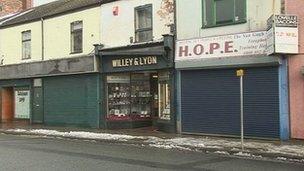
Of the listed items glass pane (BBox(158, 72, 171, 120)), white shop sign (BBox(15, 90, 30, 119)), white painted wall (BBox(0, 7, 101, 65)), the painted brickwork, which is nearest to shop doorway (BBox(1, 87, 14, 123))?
white shop sign (BBox(15, 90, 30, 119))

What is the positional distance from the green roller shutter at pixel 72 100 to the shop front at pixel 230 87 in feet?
17.9

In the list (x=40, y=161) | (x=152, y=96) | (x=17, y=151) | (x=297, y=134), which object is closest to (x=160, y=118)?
(x=152, y=96)

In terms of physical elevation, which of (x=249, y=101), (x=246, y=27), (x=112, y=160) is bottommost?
(x=112, y=160)

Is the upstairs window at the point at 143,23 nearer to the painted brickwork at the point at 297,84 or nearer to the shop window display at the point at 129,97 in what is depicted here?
the shop window display at the point at 129,97

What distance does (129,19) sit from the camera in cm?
2295

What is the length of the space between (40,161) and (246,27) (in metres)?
9.04

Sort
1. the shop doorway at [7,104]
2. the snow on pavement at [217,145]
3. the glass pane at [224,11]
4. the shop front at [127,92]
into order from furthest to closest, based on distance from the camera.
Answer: the shop doorway at [7,104] → the shop front at [127,92] → the glass pane at [224,11] → the snow on pavement at [217,145]

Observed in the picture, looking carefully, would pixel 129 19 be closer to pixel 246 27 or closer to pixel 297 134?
pixel 246 27

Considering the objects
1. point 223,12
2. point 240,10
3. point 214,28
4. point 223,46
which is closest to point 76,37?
point 214,28

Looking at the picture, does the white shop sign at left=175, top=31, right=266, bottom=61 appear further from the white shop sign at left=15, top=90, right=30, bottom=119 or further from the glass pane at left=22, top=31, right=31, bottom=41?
the white shop sign at left=15, top=90, right=30, bottom=119

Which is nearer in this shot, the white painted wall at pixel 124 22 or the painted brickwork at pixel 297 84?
the painted brickwork at pixel 297 84

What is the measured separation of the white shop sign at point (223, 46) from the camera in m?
18.1

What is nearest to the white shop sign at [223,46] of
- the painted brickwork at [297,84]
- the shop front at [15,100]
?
the painted brickwork at [297,84]

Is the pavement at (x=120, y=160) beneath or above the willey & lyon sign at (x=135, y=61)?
beneath
